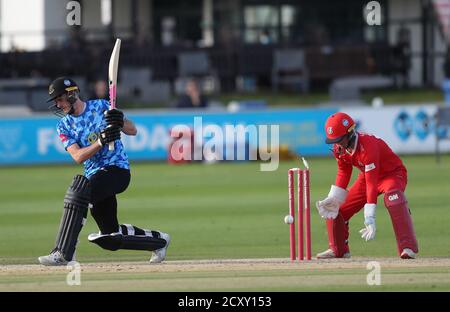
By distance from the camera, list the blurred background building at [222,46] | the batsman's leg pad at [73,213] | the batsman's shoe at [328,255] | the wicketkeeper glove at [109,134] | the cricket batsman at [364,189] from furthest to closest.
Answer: the blurred background building at [222,46] → the batsman's shoe at [328,255] → the cricket batsman at [364,189] → the batsman's leg pad at [73,213] → the wicketkeeper glove at [109,134]

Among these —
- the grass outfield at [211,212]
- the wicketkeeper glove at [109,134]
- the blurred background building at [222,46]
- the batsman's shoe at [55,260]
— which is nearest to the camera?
the wicketkeeper glove at [109,134]

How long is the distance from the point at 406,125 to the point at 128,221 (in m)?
13.0

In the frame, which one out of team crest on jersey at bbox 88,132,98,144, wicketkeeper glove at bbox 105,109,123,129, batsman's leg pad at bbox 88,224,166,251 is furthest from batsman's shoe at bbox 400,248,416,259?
team crest on jersey at bbox 88,132,98,144

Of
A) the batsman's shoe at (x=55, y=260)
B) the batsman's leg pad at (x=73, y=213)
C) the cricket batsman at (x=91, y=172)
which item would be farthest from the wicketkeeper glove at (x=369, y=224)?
Result: the batsman's shoe at (x=55, y=260)

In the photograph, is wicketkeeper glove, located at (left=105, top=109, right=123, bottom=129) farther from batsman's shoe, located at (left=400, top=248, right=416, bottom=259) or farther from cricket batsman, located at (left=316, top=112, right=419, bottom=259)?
batsman's shoe, located at (left=400, top=248, right=416, bottom=259)

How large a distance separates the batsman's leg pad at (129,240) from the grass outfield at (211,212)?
0.70 m

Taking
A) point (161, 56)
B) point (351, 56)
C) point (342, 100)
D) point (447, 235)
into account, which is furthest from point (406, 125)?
point (447, 235)

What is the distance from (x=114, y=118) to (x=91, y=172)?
0.79m

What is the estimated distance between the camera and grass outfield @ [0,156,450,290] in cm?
1472

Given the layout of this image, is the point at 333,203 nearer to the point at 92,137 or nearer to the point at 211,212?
the point at 92,137

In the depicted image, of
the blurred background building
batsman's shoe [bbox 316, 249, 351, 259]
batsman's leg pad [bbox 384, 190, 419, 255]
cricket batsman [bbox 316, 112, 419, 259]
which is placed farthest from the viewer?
the blurred background building

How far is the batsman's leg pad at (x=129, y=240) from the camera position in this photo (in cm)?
1279

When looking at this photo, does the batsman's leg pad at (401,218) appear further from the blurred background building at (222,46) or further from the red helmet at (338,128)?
the blurred background building at (222,46)

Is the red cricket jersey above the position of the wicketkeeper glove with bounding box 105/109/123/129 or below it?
below
